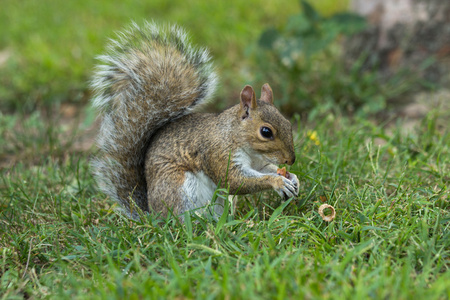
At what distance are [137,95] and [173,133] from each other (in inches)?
9.1

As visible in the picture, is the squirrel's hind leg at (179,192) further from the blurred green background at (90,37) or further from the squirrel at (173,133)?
the blurred green background at (90,37)

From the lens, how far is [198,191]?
6.80 ft

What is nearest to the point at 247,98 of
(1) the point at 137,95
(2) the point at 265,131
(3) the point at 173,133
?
(2) the point at 265,131

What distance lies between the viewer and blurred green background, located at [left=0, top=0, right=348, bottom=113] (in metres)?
4.00

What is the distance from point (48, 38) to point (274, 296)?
4.25m

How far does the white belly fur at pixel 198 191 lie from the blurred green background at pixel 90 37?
1.66m

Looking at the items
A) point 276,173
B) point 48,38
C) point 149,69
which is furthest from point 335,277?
point 48,38

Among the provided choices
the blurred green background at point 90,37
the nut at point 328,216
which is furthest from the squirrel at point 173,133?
the blurred green background at point 90,37

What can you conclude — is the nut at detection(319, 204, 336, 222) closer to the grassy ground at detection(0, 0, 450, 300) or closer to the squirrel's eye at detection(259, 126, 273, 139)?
the grassy ground at detection(0, 0, 450, 300)

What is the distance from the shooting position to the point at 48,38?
479cm

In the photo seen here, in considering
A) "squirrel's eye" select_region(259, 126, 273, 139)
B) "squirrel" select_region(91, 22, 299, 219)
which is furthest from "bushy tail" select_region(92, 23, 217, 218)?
"squirrel's eye" select_region(259, 126, 273, 139)

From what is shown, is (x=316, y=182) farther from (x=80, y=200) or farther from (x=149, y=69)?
(x=80, y=200)

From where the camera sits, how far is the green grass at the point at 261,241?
1.39 meters

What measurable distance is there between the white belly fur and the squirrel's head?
0.26m
